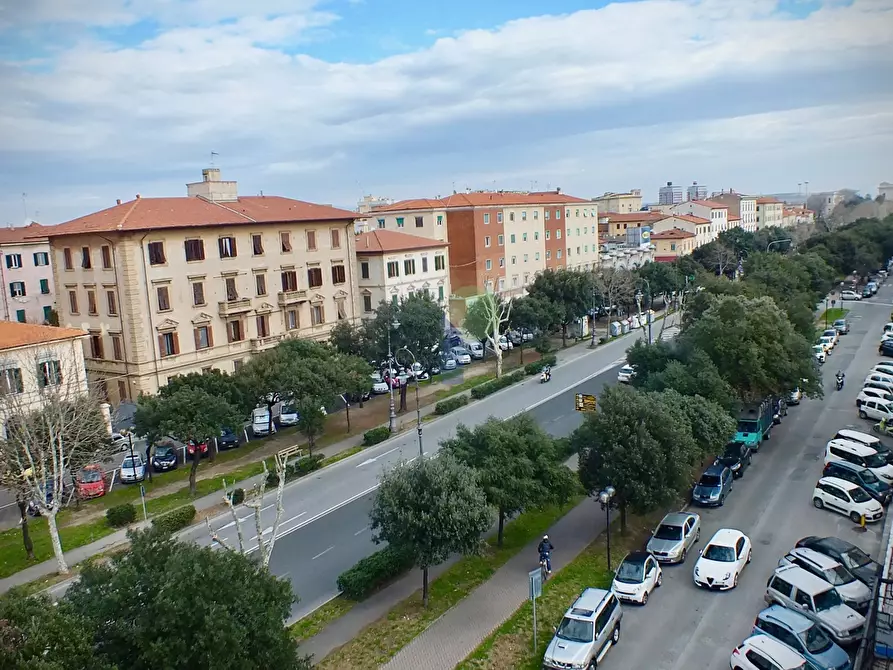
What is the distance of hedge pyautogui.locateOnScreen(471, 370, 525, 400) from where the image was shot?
46.1 metres

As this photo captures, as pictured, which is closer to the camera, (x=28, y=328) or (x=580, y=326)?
(x=28, y=328)

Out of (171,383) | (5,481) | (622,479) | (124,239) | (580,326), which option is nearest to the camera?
(622,479)

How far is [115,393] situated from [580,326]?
40604 millimetres

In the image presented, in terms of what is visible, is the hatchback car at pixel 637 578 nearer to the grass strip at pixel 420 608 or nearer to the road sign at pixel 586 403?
the grass strip at pixel 420 608

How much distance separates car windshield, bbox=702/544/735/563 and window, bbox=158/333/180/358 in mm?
33962

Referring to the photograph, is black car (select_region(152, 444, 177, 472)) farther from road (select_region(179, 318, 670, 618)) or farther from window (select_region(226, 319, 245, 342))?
window (select_region(226, 319, 245, 342))

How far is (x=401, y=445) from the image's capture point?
3706 centimetres

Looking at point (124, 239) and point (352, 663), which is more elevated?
point (124, 239)

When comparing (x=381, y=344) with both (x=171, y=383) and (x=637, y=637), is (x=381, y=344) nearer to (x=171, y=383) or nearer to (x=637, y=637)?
(x=171, y=383)

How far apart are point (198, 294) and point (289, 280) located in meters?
7.58

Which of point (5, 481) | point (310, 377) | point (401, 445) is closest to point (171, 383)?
point (310, 377)

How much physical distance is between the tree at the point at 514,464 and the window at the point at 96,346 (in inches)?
1164

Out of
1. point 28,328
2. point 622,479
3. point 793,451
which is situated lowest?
point 793,451

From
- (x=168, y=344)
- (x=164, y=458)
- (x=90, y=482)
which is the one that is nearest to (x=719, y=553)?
(x=90, y=482)
